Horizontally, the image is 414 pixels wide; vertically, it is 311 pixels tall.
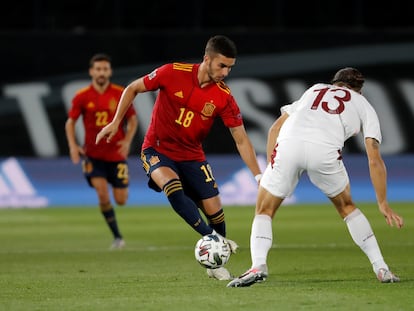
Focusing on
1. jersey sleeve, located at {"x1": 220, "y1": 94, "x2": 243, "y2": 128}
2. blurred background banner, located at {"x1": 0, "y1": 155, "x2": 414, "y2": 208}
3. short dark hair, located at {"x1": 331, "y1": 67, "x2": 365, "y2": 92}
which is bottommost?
blurred background banner, located at {"x1": 0, "y1": 155, "x2": 414, "y2": 208}

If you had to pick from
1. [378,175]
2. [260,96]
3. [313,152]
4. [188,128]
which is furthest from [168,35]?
[378,175]

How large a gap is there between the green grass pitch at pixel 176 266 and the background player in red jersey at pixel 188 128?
0.72 meters

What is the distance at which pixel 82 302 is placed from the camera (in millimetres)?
8219

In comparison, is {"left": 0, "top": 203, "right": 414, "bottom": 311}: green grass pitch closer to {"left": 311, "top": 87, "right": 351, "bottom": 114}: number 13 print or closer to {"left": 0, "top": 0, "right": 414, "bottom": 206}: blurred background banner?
{"left": 311, "top": 87, "right": 351, "bottom": 114}: number 13 print

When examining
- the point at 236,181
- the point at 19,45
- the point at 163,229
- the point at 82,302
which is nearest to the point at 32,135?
the point at 19,45

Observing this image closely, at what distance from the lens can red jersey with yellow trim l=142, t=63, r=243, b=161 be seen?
10.2m

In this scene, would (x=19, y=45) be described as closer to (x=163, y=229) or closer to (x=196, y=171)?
(x=163, y=229)

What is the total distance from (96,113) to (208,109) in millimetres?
5155

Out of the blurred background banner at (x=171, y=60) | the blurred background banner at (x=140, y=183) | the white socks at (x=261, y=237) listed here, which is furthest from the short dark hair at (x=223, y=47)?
the blurred background banner at (x=171, y=60)

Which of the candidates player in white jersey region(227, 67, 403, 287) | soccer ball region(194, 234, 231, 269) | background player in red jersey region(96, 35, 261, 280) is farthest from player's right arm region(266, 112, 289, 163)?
soccer ball region(194, 234, 231, 269)

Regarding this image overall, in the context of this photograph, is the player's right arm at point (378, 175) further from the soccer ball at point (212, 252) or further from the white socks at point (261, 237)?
the soccer ball at point (212, 252)

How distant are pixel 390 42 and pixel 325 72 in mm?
1512

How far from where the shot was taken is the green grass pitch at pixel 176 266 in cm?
816

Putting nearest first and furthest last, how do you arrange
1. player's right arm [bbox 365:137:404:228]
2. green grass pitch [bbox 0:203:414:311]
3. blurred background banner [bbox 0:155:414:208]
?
1. green grass pitch [bbox 0:203:414:311]
2. player's right arm [bbox 365:137:404:228]
3. blurred background banner [bbox 0:155:414:208]
